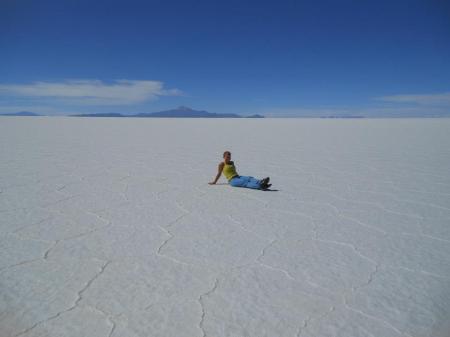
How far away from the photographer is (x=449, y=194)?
412 centimetres

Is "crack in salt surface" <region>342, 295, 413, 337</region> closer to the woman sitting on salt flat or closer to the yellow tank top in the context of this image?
the woman sitting on salt flat

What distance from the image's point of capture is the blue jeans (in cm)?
424

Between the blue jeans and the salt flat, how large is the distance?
0.07 metres

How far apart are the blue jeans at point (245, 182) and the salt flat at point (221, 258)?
7cm

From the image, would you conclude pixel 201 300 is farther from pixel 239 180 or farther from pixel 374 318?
pixel 239 180

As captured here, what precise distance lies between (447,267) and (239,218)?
1.53m

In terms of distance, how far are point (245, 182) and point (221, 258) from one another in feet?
6.81

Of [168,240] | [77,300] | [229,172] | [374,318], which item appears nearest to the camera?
[374,318]

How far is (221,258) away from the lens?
91.7 inches

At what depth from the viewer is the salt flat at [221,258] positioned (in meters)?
1.67

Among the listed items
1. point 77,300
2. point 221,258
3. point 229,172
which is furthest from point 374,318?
point 229,172

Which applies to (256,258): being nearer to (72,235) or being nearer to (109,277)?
(109,277)

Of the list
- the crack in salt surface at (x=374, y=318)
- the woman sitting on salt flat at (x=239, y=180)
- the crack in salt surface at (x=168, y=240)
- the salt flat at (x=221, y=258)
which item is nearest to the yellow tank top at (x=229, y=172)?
the woman sitting on salt flat at (x=239, y=180)

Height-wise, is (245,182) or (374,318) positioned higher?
(374,318)
